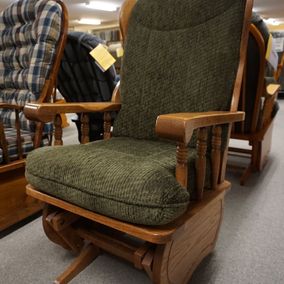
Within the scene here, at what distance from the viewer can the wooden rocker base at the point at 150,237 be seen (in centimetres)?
73

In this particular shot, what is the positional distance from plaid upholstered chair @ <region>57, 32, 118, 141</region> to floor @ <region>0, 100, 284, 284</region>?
62cm

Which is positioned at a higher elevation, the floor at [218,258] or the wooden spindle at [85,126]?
the wooden spindle at [85,126]

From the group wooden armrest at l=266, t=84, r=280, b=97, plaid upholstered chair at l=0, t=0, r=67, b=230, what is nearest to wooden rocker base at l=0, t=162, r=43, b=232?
plaid upholstered chair at l=0, t=0, r=67, b=230

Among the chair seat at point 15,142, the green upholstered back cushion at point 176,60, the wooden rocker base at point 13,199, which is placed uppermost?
the green upholstered back cushion at point 176,60

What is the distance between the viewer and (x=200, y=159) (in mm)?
818

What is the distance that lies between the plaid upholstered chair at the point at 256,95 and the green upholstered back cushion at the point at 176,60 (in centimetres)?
55

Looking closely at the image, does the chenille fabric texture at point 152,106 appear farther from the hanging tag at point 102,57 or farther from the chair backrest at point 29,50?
the chair backrest at point 29,50

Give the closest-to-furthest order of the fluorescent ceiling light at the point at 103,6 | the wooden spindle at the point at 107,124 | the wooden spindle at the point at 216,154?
the wooden spindle at the point at 216,154, the wooden spindle at the point at 107,124, the fluorescent ceiling light at the point at 103,6

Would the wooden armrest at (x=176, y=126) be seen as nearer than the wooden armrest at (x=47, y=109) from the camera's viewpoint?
Yes

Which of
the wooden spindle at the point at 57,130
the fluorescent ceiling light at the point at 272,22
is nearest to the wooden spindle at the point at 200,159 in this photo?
the wooden spindle at the point at 57,130

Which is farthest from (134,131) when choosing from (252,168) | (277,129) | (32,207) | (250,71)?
(277,129)

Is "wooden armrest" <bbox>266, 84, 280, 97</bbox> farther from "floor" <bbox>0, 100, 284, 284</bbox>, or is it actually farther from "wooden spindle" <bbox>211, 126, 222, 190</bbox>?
"wooden spindle" <bbox>211, 126, 222, 190</bbox>

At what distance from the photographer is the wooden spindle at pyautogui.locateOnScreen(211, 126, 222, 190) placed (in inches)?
34.6

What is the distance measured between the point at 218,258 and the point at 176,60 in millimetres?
825
